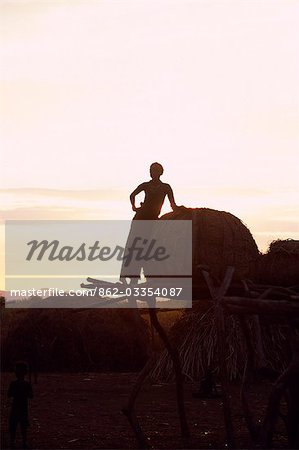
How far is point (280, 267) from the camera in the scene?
51.7 feet

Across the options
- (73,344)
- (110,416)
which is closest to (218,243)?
(110,416)

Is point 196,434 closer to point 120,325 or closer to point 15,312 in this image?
point 120,325

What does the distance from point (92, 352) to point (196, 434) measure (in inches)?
675

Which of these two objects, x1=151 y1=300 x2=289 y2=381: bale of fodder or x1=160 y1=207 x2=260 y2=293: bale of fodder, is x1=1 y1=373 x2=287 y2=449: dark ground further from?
x1=160 y1=207 x2=260 y2=293: bale of fodder

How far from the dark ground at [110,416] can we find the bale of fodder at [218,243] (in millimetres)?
2654

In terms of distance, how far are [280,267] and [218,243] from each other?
4.40 ft

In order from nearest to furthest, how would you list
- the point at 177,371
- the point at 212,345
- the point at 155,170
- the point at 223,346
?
the point at 223,346
the point at 177,371
the point at 155,170
the point at 212,345

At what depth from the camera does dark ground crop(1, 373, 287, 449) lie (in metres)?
15.3

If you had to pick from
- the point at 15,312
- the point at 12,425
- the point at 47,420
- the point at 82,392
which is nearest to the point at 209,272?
the point at 12,425

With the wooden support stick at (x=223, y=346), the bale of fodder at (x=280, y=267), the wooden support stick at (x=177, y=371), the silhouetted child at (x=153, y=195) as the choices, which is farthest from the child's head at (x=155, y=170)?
the wooden support stick at (x=223, y=346)

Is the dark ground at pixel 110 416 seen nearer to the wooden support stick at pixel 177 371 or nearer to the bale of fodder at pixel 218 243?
the wooden support stick at pixel 177 371

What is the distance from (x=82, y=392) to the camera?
24.7 m

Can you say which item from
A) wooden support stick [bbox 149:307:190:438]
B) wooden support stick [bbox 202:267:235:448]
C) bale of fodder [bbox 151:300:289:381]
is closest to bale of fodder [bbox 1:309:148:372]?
bale of fodder [bbox 151:300:289:381]

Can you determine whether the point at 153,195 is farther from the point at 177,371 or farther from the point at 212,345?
the point at 212,345
